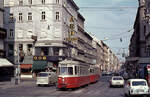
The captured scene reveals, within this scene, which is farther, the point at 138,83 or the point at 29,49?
the point at 29,49

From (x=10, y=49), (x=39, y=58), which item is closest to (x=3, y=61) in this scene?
(x=39, y=58)

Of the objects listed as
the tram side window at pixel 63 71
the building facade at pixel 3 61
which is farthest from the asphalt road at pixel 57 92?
the building facade at pixel 3 61

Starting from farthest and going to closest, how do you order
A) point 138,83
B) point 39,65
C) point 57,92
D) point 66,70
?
point 39,65 → point 66,70 → point 57,92 → point 138,83

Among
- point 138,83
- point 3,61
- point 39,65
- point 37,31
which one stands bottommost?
A: point 138,83

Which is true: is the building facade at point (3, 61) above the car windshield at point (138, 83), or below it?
above

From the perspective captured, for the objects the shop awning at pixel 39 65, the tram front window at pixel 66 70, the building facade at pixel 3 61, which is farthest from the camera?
the shop awning at pixel 39 65

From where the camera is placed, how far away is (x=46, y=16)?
64000 mm

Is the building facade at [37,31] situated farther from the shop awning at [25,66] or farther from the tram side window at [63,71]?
the tram side window at [63,71]

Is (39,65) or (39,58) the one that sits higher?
(39,58)

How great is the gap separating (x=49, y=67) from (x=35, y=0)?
50.4 ft

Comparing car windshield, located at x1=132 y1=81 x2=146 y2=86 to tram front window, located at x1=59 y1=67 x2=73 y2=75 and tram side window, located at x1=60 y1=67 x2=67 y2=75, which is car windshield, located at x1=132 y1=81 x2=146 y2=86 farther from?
tram side window, located at x1=60 y1=67 x2=67 y2=75

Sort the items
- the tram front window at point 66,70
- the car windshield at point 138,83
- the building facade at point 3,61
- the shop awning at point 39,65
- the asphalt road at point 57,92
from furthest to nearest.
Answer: the shop awning at point 39,65
the building facade at point 3,61
the tram front window at point 66,70
the asphalt road at point 57,92
the car windshield at point 138,83

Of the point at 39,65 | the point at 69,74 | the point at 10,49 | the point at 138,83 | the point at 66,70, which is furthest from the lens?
the point at 10,49

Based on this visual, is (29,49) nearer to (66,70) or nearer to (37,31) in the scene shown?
(37,31)
